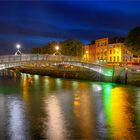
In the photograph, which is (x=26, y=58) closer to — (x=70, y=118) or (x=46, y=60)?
(x=46, y=60)

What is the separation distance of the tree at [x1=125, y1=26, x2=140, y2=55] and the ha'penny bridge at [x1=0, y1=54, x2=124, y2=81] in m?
7.90

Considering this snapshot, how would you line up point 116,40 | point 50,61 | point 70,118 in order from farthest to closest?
point 116,40
point 50,61
point 70,118

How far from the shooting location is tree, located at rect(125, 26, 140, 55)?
2606 inches

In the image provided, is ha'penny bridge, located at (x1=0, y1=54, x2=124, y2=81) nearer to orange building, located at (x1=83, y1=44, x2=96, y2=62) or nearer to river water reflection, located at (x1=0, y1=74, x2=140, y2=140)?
river water reflection, located at (x1=0, y1=74, x2=140, y2=140)

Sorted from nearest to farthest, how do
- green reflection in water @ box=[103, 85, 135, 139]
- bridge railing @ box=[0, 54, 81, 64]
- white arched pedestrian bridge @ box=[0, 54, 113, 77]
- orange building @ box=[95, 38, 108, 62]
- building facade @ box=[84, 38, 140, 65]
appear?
green reflection in water @ box=[103, 85, 135, 139] < bridge railing @ box=[0, 54, 81, 64] < white arched pedestrian bridge @ box=[0, 54, 113, 77] < building facade @ box=[84, 38, 140, 65] < orange building @ box=[95, 38, 108, 62]

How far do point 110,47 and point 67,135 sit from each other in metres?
86.4

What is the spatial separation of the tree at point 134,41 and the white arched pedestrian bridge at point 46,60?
845cm

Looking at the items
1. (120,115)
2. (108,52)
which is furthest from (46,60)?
(108,52)

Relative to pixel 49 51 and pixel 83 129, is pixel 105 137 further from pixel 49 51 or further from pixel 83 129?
pixel 49 51

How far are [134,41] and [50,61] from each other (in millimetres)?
19723

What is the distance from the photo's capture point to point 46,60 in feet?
170

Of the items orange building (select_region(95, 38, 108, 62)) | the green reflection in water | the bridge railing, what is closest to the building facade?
orange building (select_region(95, 38, 108, 62))

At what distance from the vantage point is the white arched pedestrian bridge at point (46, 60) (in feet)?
152

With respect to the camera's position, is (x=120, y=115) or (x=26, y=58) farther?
(x=26, y=58)
